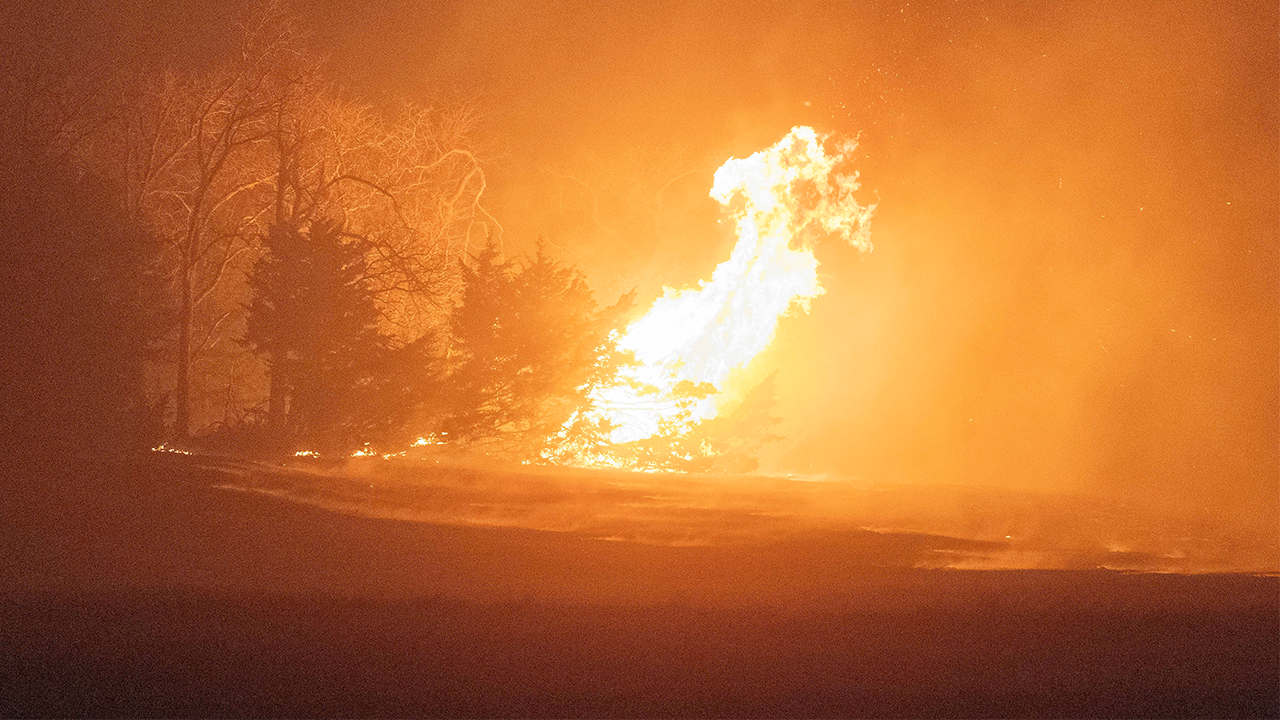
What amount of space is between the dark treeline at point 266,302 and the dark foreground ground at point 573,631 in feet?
15.8

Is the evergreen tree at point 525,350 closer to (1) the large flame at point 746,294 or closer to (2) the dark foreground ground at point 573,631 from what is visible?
(1) the large flame at point 746,294

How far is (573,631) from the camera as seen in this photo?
5.70 meters

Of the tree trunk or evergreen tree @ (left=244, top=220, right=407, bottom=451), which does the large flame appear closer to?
evergreen tree @ (left=244, top=220, right=407, bottom=451)

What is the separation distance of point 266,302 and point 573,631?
1327 centimetres

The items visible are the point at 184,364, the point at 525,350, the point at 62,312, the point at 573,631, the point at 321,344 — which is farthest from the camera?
the point at 184,364

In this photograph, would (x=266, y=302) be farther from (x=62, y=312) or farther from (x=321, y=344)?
(x=62, y=312)

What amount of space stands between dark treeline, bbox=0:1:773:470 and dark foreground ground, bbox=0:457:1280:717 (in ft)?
15.8

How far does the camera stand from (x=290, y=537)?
7.62m

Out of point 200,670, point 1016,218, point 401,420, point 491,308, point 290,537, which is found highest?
point 1016,218

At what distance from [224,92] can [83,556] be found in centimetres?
→ 1316

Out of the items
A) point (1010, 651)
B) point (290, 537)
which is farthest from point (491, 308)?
point (1010, 651)

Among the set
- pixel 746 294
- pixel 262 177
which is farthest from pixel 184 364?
pixel 746 294

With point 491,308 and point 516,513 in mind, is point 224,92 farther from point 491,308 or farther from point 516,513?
point 516,513

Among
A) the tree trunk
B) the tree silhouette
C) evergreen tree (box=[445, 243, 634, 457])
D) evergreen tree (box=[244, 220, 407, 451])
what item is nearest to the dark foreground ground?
the tree silhouette
